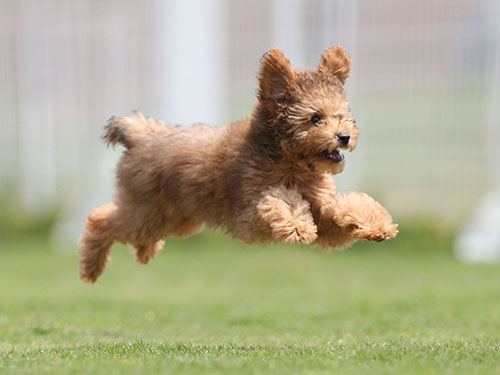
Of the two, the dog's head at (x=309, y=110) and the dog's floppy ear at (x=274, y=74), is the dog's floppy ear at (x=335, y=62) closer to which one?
the dog's head at (x=309, y=110)

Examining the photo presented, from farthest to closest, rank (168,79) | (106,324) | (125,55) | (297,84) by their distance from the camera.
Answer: (125,55), (168,79), (106,324), (297,84)

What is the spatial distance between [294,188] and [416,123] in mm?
10087

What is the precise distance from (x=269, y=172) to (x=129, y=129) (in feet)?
4.39

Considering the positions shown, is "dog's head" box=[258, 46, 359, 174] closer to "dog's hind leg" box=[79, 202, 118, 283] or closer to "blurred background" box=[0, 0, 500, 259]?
"dog's hind leg" box=[79, 202, 118, 283]

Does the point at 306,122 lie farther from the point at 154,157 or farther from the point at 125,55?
the point at 125,55

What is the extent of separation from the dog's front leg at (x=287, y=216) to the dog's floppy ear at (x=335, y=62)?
2.63 ft

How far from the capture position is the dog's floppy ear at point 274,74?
221 inches

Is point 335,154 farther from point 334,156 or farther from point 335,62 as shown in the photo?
point 335,62

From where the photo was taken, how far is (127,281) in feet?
39.0

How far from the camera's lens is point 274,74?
565 centimetres

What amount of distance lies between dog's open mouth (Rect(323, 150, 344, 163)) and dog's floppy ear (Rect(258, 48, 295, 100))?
1.61 ft

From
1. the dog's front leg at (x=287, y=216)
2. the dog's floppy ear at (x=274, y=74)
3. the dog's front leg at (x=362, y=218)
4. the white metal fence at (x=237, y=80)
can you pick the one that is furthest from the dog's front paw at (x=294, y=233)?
the white metal fence at (x=237, y=80)

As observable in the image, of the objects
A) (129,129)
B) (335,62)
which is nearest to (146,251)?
(129,129)

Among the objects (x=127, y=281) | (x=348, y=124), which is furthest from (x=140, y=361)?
(x=127, y=281)
